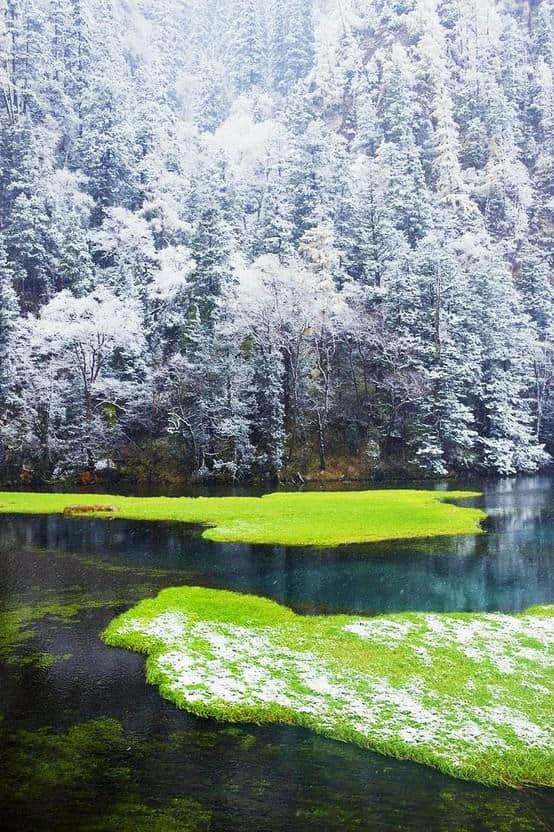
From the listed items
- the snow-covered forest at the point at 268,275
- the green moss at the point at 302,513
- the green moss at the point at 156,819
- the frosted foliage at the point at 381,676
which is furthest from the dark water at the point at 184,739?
the snow-covered forest at the point at 268,275

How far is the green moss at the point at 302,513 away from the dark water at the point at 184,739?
19.3 feet

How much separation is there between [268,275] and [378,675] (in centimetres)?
4912

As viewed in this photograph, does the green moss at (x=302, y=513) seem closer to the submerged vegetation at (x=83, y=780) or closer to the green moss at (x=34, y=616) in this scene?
the green moss at (x=34, y=616)

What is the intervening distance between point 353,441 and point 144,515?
2988 centimetres

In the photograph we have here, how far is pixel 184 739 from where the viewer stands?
38.0ft

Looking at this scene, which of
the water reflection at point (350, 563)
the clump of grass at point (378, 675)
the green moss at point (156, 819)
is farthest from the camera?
the water reflection at point (350, 563)

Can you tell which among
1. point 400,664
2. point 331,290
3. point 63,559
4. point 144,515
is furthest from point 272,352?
point 400,664

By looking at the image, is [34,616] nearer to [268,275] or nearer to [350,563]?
[350,563]

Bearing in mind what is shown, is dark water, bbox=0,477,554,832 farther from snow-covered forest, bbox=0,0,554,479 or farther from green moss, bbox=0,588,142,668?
snow-covered forest, bbox=0,0,554,479

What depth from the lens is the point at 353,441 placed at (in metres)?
61.6

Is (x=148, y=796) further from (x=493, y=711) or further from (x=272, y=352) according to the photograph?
(x=272, y=352)

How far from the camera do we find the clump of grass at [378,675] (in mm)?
11039

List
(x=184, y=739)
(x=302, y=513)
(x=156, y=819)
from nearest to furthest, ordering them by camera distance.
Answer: (x=156, y=819) → (x=184, y=739) → (x=302, y=513)

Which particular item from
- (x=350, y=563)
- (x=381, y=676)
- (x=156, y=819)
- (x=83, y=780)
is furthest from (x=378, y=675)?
(x=350, y=563)
